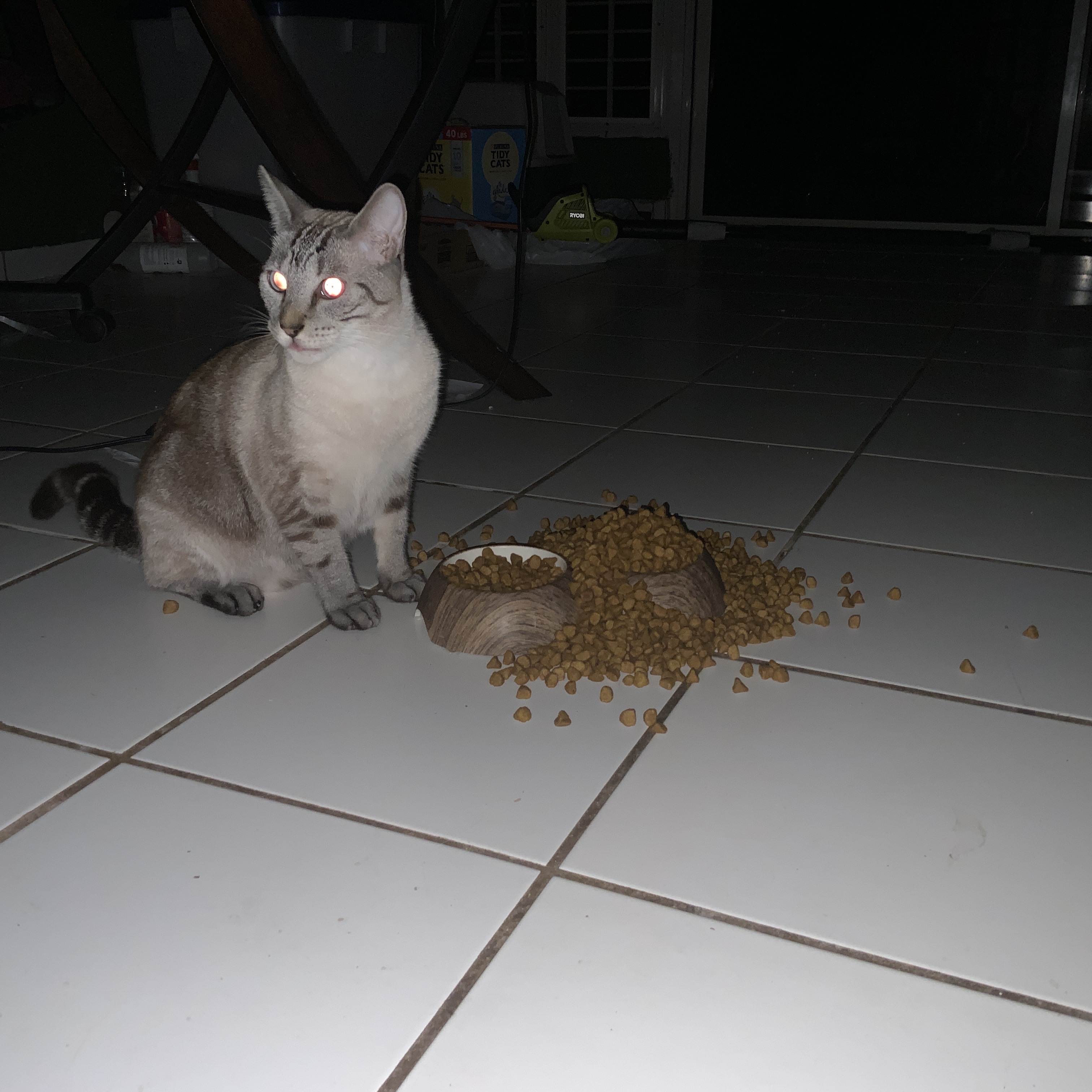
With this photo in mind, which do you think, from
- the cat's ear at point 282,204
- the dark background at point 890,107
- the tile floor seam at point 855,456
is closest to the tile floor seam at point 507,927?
the tile floor seam at point 855,456

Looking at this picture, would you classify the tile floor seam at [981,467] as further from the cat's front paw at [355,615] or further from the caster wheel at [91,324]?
the caster wheel at [91,324]

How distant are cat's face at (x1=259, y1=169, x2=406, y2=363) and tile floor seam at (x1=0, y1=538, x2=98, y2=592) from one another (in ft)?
1.92

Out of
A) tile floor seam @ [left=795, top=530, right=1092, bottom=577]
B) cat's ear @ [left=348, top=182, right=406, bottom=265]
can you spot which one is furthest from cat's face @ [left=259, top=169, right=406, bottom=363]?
tile floor seam @ [left=795, top=530, right=1092, bottom=577]

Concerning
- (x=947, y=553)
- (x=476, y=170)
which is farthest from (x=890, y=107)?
(x=947, y=553)

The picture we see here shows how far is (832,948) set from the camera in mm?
928

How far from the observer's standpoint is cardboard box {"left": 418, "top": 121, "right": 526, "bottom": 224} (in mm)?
4879

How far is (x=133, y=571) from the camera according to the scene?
1.71 m

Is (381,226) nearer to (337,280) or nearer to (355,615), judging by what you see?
(337,280)

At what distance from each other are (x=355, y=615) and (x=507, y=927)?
0.67m

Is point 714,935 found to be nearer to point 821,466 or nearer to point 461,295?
point 821,466

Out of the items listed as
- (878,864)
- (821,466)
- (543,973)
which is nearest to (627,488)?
(821,466)

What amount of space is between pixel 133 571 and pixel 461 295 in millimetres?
2525

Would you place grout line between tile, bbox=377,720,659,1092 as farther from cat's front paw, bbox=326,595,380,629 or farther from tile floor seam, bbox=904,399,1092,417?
tile floor seam, bbox=904,399,1092,417

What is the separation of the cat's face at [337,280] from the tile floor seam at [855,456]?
2.49ft
